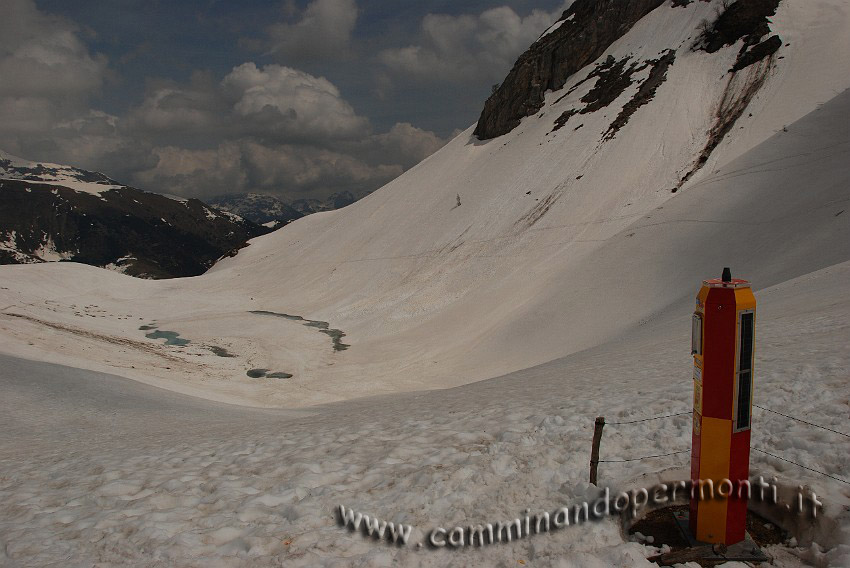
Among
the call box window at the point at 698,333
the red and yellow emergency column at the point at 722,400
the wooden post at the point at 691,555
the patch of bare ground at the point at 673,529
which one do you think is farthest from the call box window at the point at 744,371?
the patch of bare ground at the point at 673,529

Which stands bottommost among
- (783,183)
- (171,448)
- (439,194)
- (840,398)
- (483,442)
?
(171,448)

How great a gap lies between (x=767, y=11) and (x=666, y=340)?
5220 cm

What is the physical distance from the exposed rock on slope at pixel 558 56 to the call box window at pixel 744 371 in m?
64.8

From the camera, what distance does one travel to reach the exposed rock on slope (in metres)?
61.9

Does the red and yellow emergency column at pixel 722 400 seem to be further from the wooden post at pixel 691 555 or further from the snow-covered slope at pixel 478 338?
the snow-covered slope at pixel 478 338

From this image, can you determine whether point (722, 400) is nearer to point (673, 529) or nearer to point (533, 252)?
point (673, 529)

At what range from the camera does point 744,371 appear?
457cm

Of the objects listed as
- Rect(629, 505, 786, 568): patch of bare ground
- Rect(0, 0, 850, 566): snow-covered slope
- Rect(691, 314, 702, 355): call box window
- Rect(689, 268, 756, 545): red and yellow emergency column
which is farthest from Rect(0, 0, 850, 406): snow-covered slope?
Rect(691, 314, 702, 355): call box window

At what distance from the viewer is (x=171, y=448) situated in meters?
8.53

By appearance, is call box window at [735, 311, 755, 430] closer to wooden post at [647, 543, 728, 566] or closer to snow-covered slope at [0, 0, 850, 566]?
wooden post at [647, 543, 728, 566]

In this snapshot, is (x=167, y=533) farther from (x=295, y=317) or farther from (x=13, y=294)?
(x=13, y=294)

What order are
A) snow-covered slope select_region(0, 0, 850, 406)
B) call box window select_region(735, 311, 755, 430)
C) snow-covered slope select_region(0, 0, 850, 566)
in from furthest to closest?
1. snow-covered slope select_region(0, 0, 850, 406)
2. snow-covered slope select_region(0, 0, 850, 566)
3. call box window select_region(735, 311, 755, 430)

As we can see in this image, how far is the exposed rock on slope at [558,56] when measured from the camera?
61875 millimetres

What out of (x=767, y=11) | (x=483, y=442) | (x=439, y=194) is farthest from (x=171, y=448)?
(x=767, y=11)
